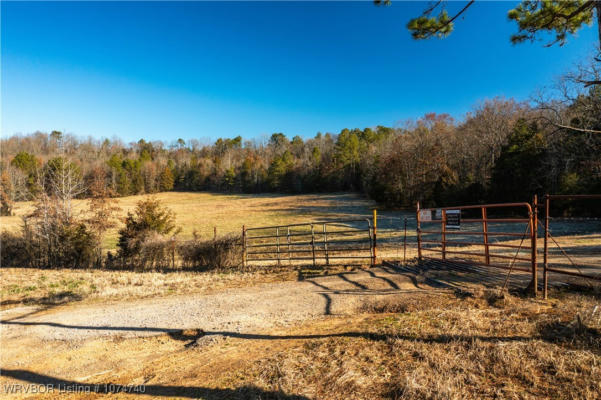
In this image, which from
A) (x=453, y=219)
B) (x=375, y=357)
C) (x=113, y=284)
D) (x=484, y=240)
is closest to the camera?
(x=375, y=357)

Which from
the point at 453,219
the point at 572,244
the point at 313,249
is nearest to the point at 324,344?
the point at 453,219

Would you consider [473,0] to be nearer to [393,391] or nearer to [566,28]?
[566,28]

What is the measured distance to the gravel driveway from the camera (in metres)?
5.83

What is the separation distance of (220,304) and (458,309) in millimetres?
5358

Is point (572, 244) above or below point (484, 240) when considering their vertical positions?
below

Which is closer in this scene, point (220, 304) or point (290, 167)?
point (220, 304)

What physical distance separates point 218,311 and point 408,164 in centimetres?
3570

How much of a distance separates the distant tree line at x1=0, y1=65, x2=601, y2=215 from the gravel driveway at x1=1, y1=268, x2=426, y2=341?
5.60 meters

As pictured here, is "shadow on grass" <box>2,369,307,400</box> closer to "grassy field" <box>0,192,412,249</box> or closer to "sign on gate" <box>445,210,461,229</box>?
"sign on gate" <box>445,210,461,229</box>

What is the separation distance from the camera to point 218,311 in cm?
657

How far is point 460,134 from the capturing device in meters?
37.5

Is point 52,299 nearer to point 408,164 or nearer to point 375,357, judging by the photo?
point 375,357

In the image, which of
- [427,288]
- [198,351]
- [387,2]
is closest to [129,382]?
[198,351]

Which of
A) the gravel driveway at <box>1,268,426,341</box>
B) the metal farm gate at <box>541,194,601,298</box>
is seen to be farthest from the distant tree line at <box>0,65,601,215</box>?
the gravel driveway at <box>1,268,426,341</box>
